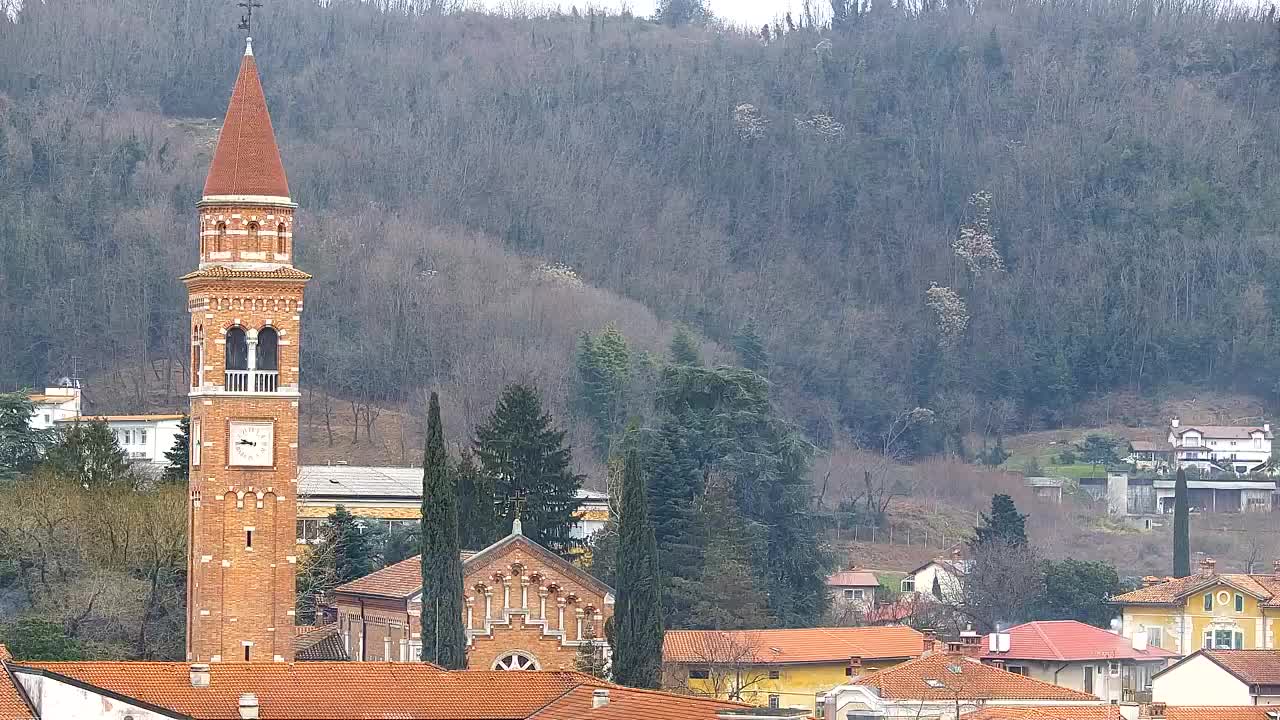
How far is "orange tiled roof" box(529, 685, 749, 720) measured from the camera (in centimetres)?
4941

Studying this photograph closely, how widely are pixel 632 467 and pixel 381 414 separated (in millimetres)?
66586

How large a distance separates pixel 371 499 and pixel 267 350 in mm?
32132

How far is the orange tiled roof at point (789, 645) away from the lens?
239 feet

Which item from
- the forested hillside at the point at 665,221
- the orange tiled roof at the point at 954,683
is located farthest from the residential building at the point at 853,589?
the forested hillside at the point at 665,221

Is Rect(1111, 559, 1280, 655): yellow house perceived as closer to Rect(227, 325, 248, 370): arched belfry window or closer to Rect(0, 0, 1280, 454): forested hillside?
Rect(227, 325, 248, 370): arched belfry window

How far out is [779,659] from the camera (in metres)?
74.3

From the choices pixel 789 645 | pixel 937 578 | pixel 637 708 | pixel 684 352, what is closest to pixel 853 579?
pixel 937 578

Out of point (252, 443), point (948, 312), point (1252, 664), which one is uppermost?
point (948, 312)

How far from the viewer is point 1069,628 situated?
79.4m

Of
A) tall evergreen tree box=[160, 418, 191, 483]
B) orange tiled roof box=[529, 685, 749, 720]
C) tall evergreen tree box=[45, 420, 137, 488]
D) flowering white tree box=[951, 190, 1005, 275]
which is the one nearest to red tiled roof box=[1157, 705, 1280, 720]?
orange tiled roof box=[529, 685, 749, 720]

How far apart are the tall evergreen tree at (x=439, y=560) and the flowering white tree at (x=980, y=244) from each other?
4755 inches

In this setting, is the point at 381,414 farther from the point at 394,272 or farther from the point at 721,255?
the point at 721,255

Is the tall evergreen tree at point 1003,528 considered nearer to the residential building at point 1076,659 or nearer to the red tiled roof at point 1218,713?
the residential building at point 1076,659

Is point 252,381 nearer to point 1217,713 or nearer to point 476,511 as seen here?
point 476,511
